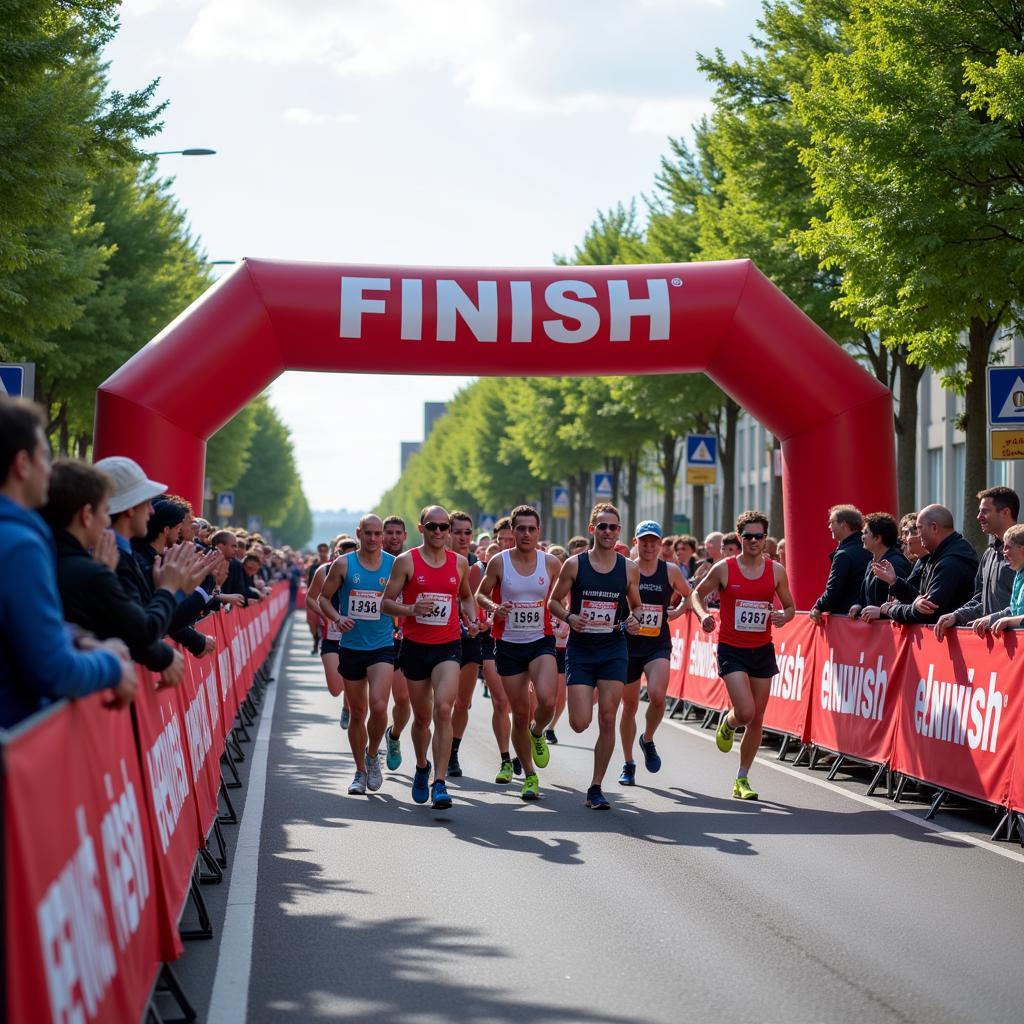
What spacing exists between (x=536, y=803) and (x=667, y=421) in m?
23.7

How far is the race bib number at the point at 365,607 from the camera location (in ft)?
41.4

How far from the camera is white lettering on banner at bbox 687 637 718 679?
63.0ft

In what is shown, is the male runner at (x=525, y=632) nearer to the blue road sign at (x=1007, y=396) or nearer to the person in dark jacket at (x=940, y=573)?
the person in dark jacket at (x=940, y=573)

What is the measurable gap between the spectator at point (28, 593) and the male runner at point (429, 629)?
6885mm

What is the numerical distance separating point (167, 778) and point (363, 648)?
550cm

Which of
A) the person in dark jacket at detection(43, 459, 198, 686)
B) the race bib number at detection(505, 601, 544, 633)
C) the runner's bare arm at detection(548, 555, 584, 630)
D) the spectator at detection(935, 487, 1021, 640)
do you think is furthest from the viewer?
the race bib number at detection(505, 601, 544, 633)

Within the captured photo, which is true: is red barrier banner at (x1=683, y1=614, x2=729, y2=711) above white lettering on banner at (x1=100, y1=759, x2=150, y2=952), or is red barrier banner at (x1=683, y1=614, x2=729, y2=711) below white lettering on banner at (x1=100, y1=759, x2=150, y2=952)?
below

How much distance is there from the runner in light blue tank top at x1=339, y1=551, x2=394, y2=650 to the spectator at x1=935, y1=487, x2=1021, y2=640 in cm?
399

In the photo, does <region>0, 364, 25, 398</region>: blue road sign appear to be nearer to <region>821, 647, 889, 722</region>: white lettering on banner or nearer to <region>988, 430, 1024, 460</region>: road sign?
<region>821, 647, 889, 722</region>: white lettering on banner

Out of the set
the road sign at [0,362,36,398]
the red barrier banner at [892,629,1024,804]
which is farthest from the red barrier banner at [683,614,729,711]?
the road sign at [0,362,36,398]

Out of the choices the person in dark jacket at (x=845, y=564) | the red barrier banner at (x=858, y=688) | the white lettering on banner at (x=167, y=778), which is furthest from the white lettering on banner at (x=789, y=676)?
the white lettering on banner at (x=167, y=778)

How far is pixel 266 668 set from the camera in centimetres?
2936

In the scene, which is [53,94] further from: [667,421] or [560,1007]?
[667,421]

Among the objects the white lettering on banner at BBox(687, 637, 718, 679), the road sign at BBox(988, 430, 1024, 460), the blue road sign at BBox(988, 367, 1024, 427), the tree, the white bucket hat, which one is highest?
the tree
